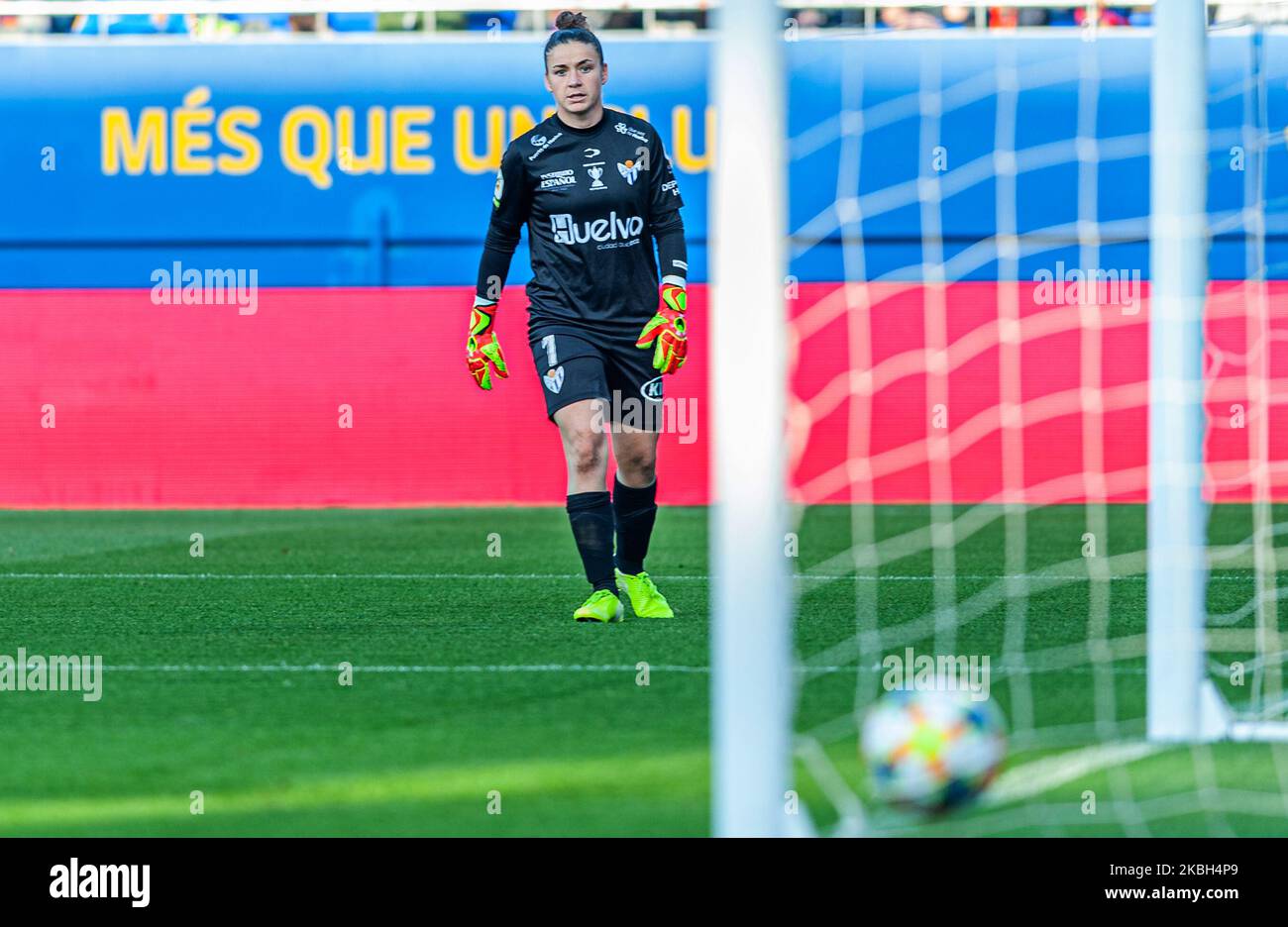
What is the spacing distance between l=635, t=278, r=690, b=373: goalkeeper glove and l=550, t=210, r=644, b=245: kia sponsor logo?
26cm

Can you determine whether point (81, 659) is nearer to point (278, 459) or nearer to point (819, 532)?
point (819, 532)

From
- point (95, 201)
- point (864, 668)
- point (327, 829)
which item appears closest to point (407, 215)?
point (95, 201)

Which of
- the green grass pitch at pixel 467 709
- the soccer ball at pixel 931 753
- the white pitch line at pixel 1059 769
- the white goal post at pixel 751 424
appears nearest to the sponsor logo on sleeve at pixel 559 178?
the green grass pitch at pixel 467 709

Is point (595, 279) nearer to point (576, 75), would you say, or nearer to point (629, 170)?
point (629, 170)

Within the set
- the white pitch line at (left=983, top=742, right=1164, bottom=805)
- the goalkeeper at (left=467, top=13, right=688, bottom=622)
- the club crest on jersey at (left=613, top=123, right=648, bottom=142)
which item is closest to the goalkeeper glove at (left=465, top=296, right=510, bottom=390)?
the goalkeeper at (left=467, top=13, right=688, bottom=622)

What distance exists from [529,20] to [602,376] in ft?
34.7

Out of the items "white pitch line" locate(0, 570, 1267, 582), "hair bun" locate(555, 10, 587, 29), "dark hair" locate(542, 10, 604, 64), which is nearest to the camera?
"dark hair" locate(542, 10, 604, 64)

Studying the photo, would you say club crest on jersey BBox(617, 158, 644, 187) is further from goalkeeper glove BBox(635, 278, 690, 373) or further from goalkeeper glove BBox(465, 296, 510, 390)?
goalkeeper glove BBox(465, 296, 510, 390)

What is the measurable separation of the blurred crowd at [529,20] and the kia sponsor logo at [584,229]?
31.6 feet

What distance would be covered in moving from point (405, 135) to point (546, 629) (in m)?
10.2

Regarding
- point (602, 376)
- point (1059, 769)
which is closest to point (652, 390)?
point (602, 376)

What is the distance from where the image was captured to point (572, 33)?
5.91 m

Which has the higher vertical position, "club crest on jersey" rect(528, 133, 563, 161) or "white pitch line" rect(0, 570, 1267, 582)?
"club crest on jersey" rect(528, 133, 563, 161)

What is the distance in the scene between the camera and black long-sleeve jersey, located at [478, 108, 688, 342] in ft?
20.2
